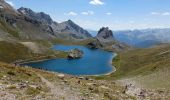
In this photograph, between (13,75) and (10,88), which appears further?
(13,75)

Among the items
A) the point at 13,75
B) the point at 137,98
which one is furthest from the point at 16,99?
the point at 137,98

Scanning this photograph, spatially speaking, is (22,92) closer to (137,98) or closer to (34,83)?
(34,83)

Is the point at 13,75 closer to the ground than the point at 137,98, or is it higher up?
higher up

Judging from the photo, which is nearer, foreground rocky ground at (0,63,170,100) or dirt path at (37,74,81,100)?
foreground rocky ground at (0,63,170,100)

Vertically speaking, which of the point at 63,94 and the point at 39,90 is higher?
the point at 39,90

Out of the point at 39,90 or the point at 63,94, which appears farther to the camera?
the point at 63,94

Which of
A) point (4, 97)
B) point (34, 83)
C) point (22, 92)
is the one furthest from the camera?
point (34, 83)

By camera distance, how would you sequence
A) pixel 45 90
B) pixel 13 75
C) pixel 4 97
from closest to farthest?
pixel 4 97, pixel 45 90, pixel 13 75

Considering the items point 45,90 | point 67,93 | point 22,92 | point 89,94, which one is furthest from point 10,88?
point 89,94

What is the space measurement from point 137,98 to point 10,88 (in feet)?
47.5

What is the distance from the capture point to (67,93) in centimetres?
3017

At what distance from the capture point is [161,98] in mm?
36594

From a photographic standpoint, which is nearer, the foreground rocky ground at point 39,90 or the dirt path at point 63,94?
the foreground rocky ground at point 39,90

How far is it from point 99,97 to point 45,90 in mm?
5112
